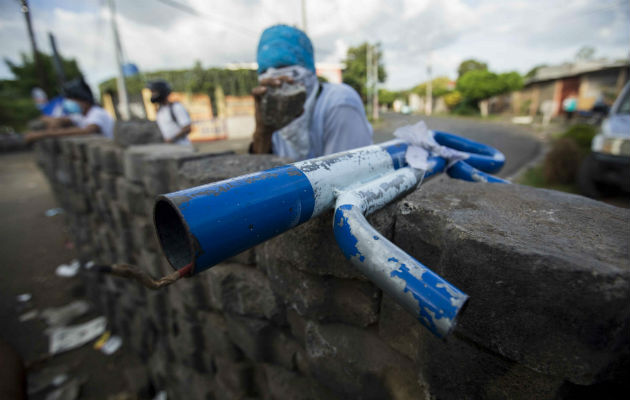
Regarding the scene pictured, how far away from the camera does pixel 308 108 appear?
5.43ft

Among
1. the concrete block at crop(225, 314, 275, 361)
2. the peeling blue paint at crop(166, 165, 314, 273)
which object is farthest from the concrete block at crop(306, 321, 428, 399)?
the peeling blue paint at crop(166, 165, 314, 273)

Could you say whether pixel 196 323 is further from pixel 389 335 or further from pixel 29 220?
pixel 29 220

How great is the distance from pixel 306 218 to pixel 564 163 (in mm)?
6939

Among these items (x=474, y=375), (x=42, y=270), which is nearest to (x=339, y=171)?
(x=474, y=375)

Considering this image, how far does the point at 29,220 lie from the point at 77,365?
555cm

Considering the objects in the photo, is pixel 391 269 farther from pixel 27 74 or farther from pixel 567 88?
pixel 27 74

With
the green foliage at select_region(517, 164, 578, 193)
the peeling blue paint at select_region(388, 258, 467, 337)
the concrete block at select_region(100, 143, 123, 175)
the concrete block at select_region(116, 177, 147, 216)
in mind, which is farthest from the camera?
the green foliage at select_region(517, 164, 578, 193)

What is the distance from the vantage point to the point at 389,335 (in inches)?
35.7

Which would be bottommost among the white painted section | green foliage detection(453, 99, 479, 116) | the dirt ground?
the dirt ground

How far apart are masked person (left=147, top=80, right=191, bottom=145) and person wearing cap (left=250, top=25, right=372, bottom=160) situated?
186 cm

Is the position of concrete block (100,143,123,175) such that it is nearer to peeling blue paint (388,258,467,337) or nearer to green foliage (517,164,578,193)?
peeling blue paint (388,258,467,337)

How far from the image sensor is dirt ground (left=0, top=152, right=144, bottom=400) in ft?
9.76

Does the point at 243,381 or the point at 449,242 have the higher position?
the point at 449,242

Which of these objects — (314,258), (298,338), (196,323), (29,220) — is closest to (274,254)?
(314,258)
